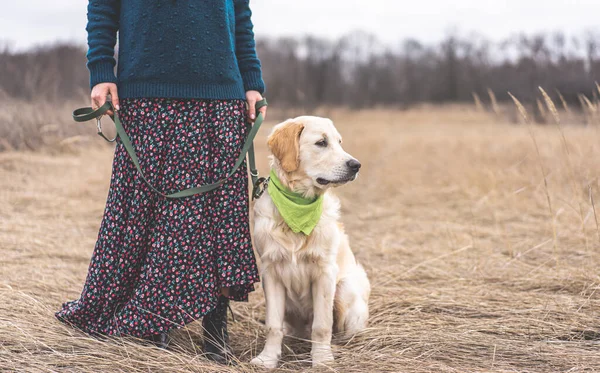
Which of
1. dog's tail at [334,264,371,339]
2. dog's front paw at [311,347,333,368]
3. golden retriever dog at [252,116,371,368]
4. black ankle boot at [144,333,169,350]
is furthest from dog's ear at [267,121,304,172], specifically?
black ankle boot at [144,333,169,350]

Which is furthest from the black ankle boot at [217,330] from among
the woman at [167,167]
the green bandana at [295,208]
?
the green bandana at [295,208]

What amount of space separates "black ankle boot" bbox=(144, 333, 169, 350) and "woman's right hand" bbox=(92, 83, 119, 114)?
1.14m

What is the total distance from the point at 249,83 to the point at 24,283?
6.76 feet

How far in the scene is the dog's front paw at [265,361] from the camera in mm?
2547

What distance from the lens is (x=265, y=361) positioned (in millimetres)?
2580

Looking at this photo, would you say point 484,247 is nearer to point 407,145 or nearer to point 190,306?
point 190,306

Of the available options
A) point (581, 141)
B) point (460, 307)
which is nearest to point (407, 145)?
point (581, 141)

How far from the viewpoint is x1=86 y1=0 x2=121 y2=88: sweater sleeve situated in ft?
7.84

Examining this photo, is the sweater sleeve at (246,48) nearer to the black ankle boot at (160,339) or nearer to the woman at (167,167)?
the woman at (167,167)

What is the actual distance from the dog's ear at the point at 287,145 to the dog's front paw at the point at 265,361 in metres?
0.95

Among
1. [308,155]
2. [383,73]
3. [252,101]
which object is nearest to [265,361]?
[308,155]

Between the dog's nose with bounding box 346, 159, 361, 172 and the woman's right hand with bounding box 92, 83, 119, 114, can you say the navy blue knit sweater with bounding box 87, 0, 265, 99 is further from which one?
the dog's nose with bounding box 346, 159, 361, 172

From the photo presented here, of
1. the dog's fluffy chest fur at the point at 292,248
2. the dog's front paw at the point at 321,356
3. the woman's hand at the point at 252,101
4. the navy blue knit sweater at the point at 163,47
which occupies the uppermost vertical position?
the navy blue knit sweater at the point at 163,47

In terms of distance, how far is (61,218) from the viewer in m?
5.49
